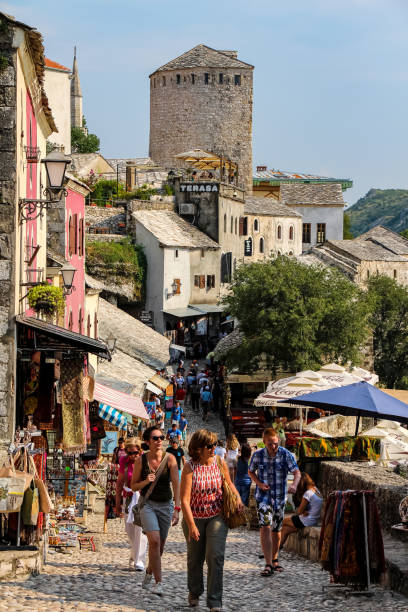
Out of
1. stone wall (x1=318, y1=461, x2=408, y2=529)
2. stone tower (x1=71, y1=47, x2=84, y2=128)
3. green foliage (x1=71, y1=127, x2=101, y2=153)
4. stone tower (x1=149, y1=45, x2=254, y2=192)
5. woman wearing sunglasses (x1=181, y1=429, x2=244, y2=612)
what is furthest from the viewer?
stone tower (x1=71, y1=47, x2=84, y2=128)

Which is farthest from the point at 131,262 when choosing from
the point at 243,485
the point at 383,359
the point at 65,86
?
the point at 243,485

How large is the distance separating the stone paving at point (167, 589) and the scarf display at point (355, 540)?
0.21 metres

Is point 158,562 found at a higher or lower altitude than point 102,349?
lower

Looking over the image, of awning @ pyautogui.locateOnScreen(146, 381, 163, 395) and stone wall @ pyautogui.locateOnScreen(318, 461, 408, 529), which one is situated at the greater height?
stone wall @ pyautogui.locateOnScreen(318, 461, 408, 529)

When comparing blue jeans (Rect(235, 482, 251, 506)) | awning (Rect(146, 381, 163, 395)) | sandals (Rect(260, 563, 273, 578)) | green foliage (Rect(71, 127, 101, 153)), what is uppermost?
green foliage (Rect(71, 127, 101, 153))

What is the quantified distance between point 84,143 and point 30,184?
245ft

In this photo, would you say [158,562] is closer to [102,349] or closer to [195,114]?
[102,349]

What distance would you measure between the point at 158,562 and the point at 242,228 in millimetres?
58508

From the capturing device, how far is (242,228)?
68.0 metres

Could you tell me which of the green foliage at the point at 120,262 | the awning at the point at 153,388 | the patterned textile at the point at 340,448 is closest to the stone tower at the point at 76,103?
the green foliage at the point at 120,262

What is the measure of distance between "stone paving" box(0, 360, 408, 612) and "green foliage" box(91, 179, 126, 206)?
51.5m

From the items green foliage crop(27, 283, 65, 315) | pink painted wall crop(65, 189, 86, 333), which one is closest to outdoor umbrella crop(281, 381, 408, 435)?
green foliage crop(27, 283, 65, 315)

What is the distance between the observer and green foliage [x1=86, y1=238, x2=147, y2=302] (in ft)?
171

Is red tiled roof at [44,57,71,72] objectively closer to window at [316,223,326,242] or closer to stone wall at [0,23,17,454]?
window at [316,223,326,242]
